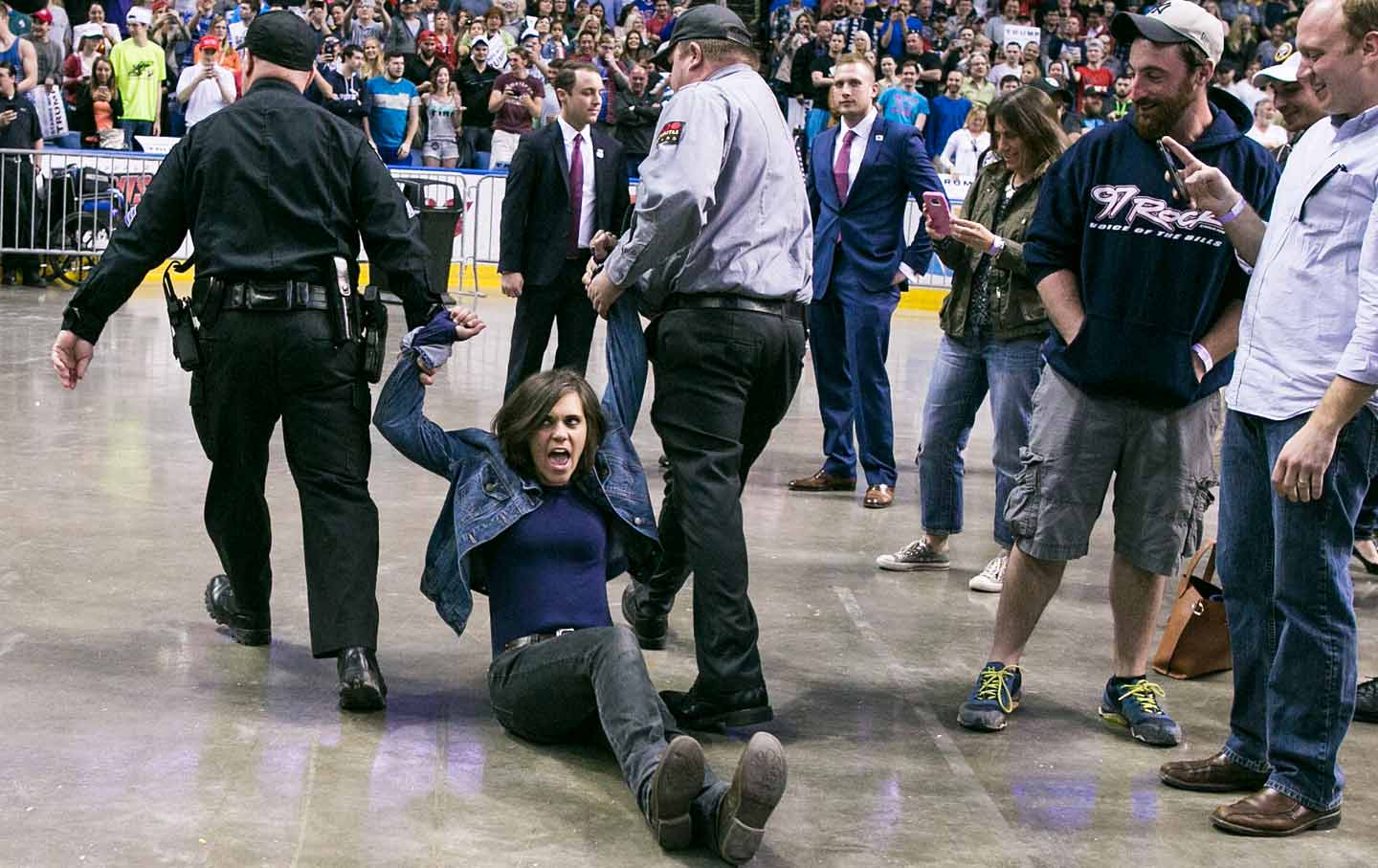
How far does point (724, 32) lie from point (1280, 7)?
18.9m

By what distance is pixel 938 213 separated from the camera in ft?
18.4

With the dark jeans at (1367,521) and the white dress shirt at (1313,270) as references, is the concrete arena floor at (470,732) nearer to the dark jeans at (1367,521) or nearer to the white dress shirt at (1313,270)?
the dark jeans at (1367,521)

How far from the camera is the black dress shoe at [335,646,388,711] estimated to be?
4.46 metres

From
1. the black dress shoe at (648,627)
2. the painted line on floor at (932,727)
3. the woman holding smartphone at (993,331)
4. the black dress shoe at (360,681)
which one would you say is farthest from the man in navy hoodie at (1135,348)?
the black dress shoe at (360,681)

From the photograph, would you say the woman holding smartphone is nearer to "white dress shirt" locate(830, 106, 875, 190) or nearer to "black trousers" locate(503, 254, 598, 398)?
"white dress shirt" locate(830, 106, 875, 190)

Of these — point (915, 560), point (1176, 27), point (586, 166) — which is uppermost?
point (1176, 27)

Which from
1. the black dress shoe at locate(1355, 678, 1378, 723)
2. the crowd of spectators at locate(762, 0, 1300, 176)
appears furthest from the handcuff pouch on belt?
the crowd of spectators at locate(762, 0, 1300, 176)

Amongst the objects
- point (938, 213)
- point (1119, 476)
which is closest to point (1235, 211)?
point (1119, 476)

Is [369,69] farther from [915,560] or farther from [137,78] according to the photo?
[915,560]

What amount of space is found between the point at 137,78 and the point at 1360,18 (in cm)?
1496

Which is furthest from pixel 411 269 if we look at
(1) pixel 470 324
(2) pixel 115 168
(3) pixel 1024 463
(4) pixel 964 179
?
(4) pixel 964 179

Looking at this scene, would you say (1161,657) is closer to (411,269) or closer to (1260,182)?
(1260,182)

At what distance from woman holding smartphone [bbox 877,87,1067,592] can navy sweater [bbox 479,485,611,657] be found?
1828mm

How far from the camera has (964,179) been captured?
54.5ft
